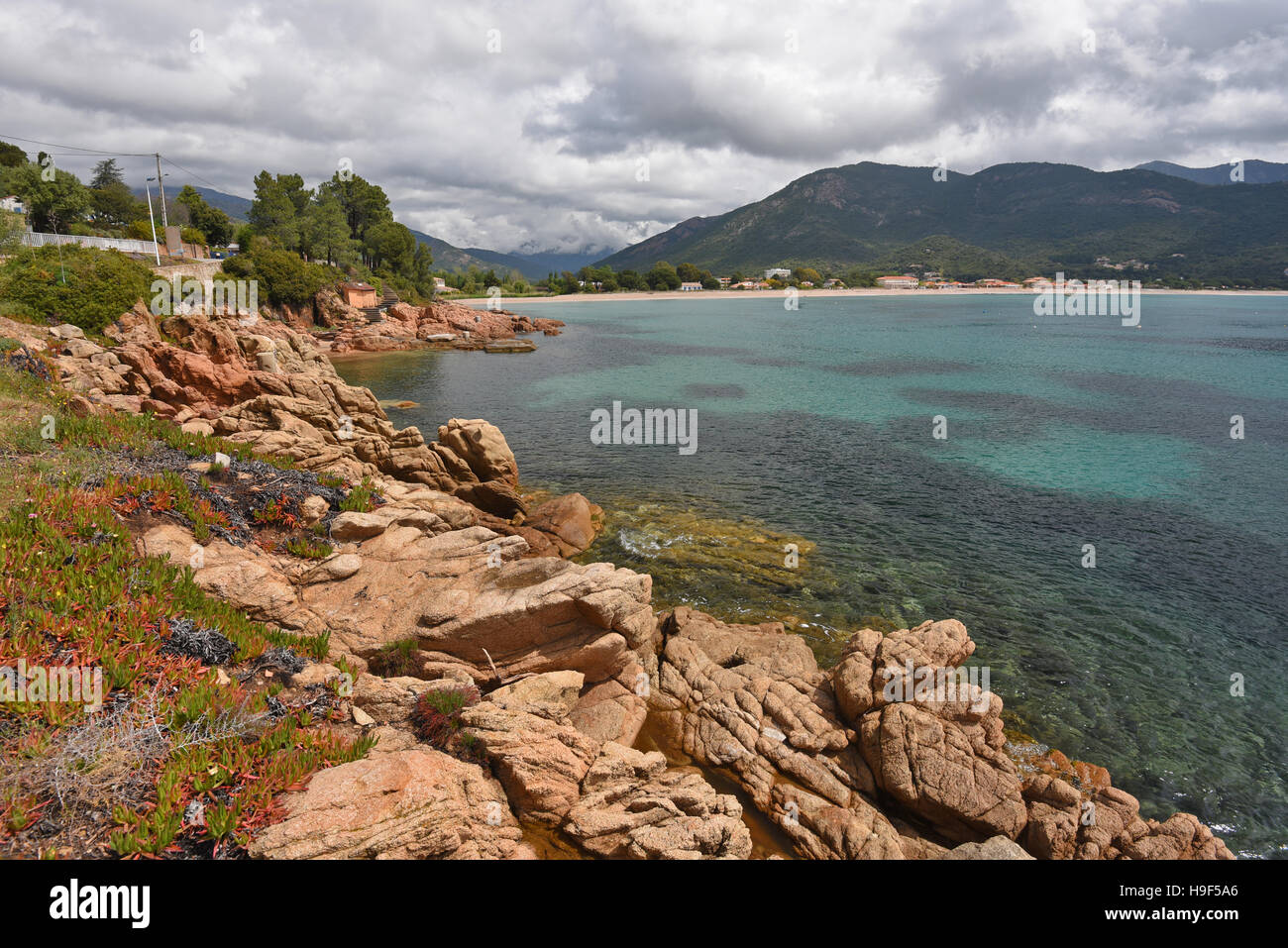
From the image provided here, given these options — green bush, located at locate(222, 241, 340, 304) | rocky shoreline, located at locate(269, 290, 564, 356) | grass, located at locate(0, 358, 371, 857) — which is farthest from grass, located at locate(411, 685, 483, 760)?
green bush, located at locate(222, 241, 340, 304)

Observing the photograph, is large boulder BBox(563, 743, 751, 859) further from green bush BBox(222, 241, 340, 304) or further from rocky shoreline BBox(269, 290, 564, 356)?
green bush BBox(222, 241, 340, 304)

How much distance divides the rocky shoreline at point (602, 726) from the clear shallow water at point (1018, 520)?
2669 mm

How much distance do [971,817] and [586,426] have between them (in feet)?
111

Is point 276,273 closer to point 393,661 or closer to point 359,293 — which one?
point 359,293

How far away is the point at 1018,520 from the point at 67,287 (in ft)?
174

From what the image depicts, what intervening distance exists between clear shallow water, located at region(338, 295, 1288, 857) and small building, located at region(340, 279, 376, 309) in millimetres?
39524

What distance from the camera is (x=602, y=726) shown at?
12688mm

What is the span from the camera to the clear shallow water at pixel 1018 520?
14.2 metres

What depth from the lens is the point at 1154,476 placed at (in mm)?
29875

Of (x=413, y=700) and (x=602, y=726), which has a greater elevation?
(x=413, y=700)

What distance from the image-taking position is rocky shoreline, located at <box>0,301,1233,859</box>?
903cm

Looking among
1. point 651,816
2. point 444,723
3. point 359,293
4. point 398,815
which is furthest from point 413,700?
point 359,293

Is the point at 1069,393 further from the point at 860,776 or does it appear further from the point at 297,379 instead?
the point at 297,379

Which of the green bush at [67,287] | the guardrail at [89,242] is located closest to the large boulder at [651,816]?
the green bush at [67,287]
